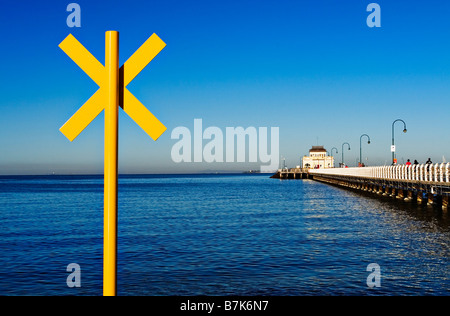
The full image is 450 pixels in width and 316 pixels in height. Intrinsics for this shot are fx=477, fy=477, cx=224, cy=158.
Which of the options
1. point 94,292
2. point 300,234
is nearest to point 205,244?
point 300,234

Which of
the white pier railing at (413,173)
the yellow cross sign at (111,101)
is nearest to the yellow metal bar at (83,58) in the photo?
the yellow cross sign at (111,101)

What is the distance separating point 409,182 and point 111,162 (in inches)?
1568

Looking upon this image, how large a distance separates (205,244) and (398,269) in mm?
8291

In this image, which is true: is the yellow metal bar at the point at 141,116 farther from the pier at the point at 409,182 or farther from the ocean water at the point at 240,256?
the pier at the point at 409,182

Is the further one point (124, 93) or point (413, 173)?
point (413, 173)

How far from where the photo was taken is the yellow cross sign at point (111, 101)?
12.0 ft

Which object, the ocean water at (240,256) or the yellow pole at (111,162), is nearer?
the yellow pole at (111,162)

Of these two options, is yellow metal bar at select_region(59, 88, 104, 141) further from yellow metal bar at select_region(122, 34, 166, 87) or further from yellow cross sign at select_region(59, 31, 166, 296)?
yellow metal bar at select_region(122, 34, 166, 87)

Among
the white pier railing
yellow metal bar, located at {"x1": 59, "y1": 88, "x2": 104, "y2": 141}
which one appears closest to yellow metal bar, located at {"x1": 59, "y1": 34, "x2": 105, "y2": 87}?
yellow metal bar, located at {"x1": 59, "y1": 88, "x2": 104, "y2": 141}

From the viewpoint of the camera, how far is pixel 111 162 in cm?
365

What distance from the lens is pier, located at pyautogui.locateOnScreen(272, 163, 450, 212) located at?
32.2m

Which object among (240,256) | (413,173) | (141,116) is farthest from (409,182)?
(141,116)

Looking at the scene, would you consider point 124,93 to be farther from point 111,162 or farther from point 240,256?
point 240,256
